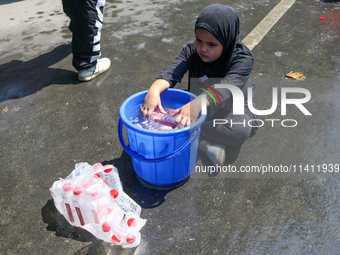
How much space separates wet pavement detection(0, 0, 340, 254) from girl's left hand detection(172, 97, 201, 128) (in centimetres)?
54

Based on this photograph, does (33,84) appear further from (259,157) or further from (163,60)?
(259,157)

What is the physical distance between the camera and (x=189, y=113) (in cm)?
182

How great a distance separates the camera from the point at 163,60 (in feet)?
11.7

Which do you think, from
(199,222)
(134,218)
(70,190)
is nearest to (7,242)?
(70,190)

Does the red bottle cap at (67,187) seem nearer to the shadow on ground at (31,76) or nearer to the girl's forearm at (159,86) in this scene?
the girl's forearm at (159,86)

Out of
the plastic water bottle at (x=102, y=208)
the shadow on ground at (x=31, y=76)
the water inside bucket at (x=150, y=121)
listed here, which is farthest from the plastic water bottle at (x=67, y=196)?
the shadow on ground at (x=31, y=76)

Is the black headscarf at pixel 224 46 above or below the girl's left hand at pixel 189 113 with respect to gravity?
above

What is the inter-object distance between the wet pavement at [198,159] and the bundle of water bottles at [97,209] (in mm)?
117

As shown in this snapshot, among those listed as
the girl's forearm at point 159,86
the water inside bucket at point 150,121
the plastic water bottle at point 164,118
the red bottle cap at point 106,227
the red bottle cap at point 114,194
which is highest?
the girl's forearm at point 159,86

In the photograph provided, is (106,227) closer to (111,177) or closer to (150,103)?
(111,177)

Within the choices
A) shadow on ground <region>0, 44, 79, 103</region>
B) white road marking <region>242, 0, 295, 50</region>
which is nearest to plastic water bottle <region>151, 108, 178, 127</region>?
shadow on ground <region>0, 44, 79, 103</region>

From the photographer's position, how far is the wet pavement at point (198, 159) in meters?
1.74

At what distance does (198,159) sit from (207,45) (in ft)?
2.99

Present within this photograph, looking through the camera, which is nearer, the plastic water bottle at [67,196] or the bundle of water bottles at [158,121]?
the plastic water bottle at [67,196]
